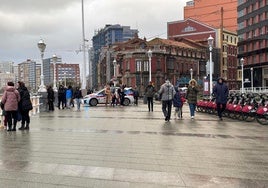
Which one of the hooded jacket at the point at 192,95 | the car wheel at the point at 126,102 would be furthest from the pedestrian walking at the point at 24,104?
the car wheel at the point at 126,102

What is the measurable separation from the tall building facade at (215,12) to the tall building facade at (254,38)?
3267 cm

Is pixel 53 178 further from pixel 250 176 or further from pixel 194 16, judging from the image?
pixel 194 16

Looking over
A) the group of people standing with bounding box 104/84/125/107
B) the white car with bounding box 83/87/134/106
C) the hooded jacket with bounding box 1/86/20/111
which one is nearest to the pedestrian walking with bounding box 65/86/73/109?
the white car with bounding box 83/87/134/106

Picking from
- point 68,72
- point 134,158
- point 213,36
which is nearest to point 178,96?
point 134,158

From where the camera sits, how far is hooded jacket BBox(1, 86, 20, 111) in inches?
501

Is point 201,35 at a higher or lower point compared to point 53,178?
higher

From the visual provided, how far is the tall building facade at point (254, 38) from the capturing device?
254 feet

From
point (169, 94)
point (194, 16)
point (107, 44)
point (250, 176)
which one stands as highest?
point (194, 16)

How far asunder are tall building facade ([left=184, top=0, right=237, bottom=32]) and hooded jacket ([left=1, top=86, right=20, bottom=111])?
4407 inches

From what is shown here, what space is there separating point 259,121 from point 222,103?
73.9 inches

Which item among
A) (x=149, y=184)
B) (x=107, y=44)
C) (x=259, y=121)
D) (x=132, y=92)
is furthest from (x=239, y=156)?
(x=107, y=44)

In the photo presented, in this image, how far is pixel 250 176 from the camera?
22.1 feet

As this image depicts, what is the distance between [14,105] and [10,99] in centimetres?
23

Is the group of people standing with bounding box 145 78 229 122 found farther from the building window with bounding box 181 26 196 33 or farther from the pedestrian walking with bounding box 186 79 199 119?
the building window with bounding box 181 26 196 33
